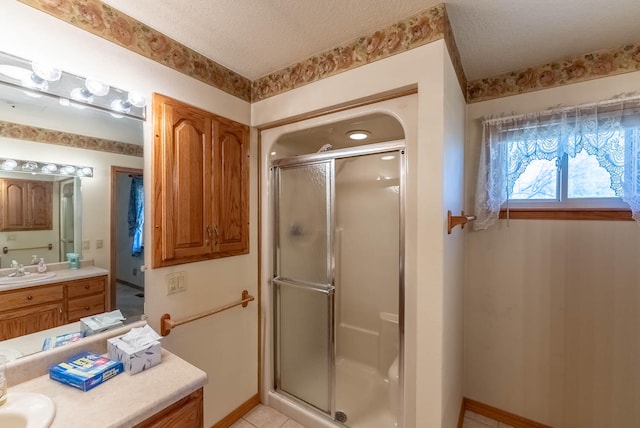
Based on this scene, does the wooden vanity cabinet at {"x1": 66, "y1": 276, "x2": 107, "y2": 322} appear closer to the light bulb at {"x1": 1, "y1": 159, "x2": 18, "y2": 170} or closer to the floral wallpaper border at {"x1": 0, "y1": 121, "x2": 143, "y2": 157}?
the light bulb at {"x1": 1, "y1": 159, "x2": 18, "y2": 170}

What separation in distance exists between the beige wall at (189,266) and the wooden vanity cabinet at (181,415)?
0.56 meters

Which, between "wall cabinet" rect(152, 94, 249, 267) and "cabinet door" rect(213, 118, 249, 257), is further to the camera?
"cabinet door" rect(213, 118, 249, 257)

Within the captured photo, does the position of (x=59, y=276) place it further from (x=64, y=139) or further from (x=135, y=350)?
(x=64, y=139)

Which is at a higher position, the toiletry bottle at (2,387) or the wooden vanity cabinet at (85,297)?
the wooden vanity cabinet at (85,297)

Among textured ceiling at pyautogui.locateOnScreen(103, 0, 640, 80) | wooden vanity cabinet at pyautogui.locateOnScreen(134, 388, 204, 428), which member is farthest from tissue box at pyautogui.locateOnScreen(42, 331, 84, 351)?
textured ceiling at pyautogui.locateOnScreen(103, 0, 640, 80)

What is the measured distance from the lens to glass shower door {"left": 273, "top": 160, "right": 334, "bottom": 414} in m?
1.91

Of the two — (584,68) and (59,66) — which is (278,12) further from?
(584,68)

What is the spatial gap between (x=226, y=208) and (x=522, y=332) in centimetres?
224

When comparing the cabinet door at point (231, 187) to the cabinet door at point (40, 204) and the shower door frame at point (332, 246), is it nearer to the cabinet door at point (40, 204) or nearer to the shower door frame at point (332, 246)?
the shower door frame at point (332, 246)

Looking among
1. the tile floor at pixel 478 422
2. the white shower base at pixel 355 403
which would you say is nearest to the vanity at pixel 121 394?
the white shower base at pixel 355 403

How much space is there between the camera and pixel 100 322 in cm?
126

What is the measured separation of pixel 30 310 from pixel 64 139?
2.49 ft

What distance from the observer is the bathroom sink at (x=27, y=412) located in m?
0.81

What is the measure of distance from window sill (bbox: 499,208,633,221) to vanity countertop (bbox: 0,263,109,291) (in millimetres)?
2511
